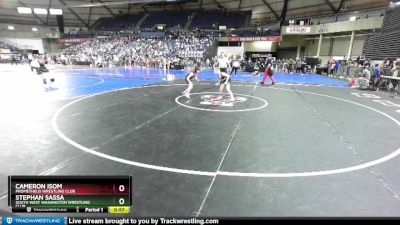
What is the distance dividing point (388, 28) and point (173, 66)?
2436 centimetres

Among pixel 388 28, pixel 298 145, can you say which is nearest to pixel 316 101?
pixel 298 145

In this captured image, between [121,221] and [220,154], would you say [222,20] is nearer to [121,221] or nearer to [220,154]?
[220,154]

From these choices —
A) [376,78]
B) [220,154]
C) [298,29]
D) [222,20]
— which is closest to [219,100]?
[220,154]

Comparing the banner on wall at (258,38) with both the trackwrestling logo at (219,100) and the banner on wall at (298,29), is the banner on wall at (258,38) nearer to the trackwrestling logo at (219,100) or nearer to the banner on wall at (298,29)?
the banner on wall at (298,29)

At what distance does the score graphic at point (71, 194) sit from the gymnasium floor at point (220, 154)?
0.33 m

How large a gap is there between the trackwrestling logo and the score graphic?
8041 mm

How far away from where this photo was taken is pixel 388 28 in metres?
27.1

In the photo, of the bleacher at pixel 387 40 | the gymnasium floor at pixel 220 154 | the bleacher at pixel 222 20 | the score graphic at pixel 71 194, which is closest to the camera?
the score graphic at pixel 71 194

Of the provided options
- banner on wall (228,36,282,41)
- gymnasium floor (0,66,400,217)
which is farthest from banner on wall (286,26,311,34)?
gymnasium floor (0,66,400,217)

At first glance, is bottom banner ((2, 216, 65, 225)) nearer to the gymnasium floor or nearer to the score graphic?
the score graphic

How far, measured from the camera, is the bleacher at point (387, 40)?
24.0 meters

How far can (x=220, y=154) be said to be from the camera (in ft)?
17.6

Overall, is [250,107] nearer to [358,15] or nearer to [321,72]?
[321,72]

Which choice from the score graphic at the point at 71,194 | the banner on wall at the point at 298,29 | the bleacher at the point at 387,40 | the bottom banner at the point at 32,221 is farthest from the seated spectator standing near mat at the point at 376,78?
the banner on wall at the point at 298,29
